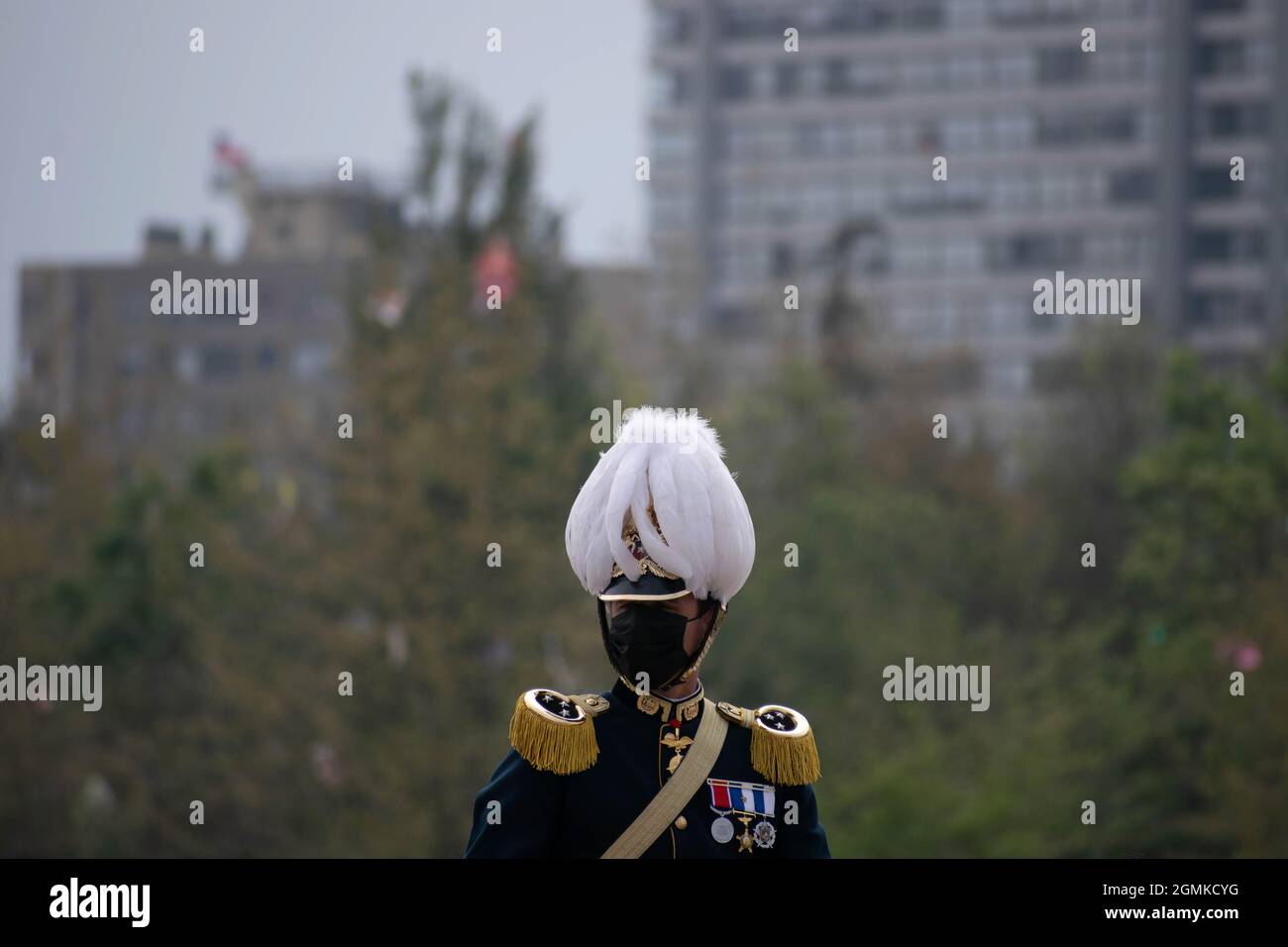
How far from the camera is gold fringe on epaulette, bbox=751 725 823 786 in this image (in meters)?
4.54

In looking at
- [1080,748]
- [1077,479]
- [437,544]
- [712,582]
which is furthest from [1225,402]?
[712,582]

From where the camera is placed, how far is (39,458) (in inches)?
1110

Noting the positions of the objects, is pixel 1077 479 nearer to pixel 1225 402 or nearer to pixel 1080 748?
pixel 1225 402

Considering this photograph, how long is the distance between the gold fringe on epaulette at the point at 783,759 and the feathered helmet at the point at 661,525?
10.6 inches

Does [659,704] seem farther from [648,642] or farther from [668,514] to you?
[668,514]

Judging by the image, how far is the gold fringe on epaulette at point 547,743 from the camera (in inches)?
169

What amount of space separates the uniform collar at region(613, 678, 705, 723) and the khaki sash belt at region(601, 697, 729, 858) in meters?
0.04

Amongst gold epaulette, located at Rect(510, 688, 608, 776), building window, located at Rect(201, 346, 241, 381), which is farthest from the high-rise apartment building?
gold epaulette, located at Rect(510, 688, 608, 776)

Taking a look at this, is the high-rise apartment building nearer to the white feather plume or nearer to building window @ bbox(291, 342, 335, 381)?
building window @ bbox(291, 342, 335, 381)

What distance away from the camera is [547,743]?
4.29 meters

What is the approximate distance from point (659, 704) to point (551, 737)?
0.37 meters

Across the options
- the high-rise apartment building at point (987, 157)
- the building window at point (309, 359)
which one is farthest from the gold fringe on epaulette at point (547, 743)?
the building window at point (309, 359)

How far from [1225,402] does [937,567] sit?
614 cm
